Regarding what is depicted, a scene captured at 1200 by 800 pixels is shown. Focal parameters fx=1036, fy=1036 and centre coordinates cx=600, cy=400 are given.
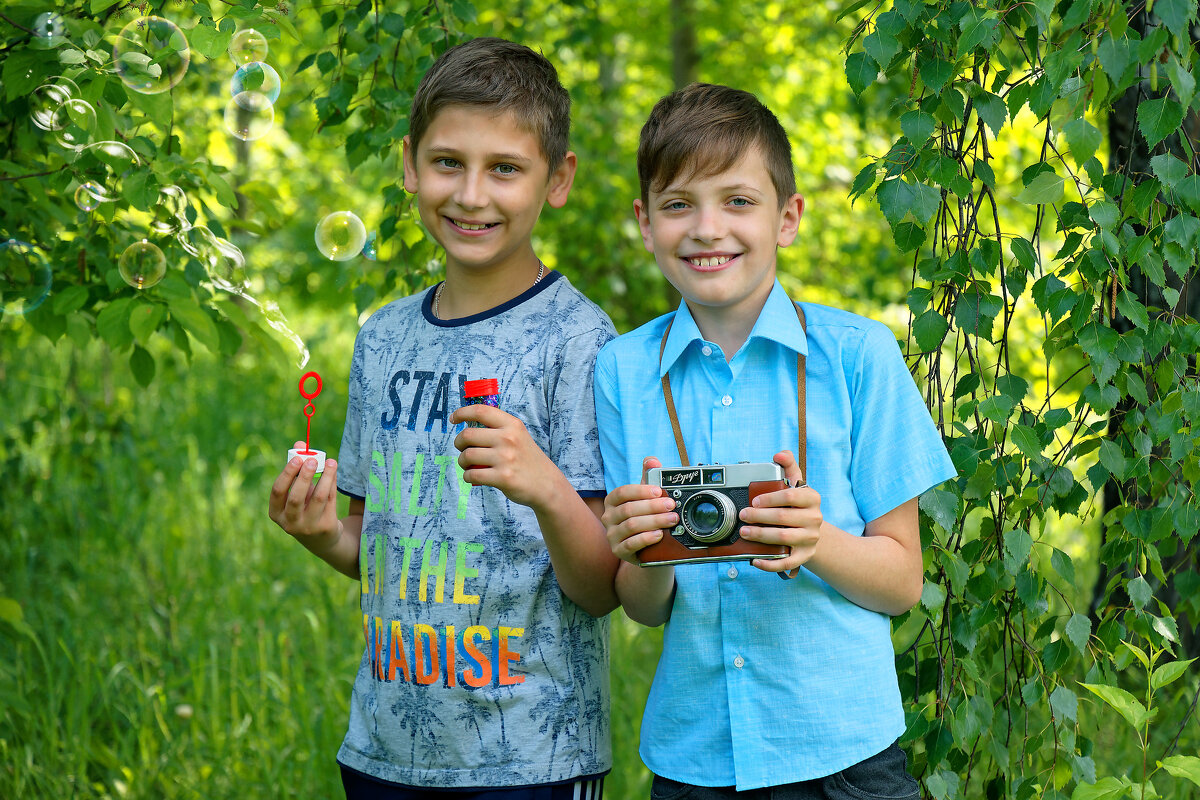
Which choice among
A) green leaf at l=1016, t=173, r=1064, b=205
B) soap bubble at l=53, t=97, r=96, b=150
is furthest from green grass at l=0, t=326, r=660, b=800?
green leaf at l=1016, t=173, r=1064, b=205

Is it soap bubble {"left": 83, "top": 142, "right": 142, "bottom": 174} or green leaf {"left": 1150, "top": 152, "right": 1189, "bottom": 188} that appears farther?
soap bubble {"left": 83, "top": 142, "right": 142, "bottom": 174}

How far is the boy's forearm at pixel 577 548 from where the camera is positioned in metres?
1.56

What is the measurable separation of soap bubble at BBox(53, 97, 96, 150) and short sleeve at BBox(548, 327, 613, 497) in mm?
985

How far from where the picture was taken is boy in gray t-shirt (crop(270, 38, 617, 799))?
5.44ft

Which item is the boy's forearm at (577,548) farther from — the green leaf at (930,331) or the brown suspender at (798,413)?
the green leaf at (930,331)

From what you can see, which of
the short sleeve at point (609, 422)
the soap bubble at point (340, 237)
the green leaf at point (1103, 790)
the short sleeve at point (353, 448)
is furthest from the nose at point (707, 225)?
the green leaf at point (1103, 790)

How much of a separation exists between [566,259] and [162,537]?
2.51 metres

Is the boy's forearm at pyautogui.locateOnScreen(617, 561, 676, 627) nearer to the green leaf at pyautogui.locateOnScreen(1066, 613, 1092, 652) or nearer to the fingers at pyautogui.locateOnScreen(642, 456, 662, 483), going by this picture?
the fingers at pyautogui.locateOnScreen(642, 456, 662, 483)

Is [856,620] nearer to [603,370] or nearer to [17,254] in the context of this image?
[603,370]

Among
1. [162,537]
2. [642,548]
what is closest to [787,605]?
[642,548]

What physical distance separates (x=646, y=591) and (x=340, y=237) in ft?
3.87

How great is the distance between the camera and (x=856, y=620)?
156cm

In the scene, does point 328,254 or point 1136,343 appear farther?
point 328,254

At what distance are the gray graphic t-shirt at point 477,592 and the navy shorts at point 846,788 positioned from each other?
9.1 inches
